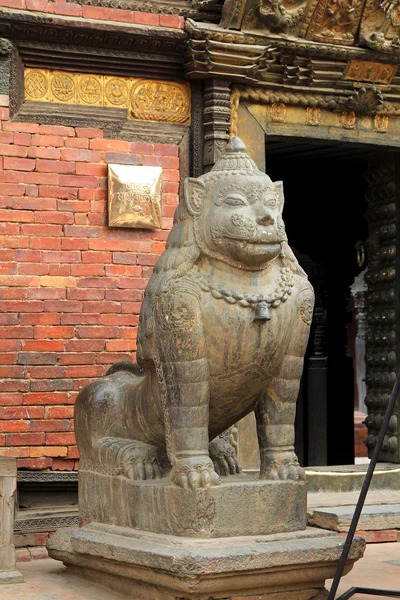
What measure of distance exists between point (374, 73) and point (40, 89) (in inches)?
96.4

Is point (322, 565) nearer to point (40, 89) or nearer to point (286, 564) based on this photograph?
point (286, 564)

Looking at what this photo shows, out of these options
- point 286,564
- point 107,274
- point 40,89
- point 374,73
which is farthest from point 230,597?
point 374,73

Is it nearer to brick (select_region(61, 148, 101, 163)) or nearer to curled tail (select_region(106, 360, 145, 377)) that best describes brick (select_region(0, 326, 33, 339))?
brick (select_region(61, 148, 101, 163))

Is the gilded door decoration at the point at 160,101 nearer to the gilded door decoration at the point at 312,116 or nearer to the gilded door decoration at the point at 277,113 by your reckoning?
the gilded door decoration at the point at 277,113

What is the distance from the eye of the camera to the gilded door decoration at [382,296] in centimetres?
889

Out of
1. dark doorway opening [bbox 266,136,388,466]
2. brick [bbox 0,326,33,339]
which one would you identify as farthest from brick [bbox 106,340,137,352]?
dark doorway opening [bbox 266,136,388,466]

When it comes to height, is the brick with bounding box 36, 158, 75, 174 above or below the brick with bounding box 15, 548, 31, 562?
above

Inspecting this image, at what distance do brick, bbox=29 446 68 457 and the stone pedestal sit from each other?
1.81 metres

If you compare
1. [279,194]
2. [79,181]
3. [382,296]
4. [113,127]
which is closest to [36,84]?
[113,127]

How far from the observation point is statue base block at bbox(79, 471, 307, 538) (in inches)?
191

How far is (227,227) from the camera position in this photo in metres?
5.07

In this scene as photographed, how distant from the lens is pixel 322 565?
5.01 meters

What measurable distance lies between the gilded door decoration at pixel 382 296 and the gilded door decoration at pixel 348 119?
2.66 feet

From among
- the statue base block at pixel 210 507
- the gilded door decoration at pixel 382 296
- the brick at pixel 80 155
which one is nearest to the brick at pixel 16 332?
the brick at pixel 80 155
